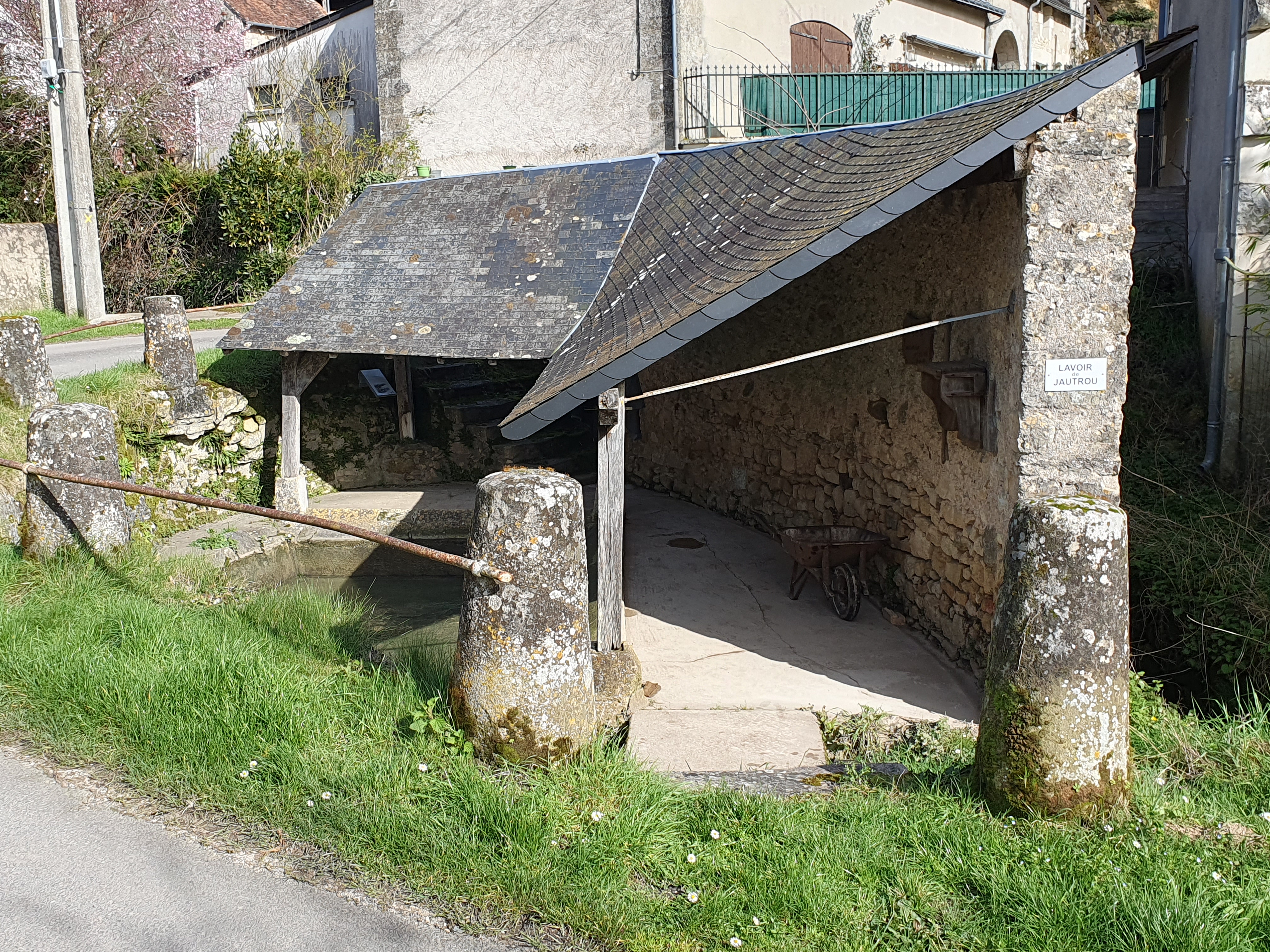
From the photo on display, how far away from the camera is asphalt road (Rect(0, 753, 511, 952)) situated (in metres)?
2.85

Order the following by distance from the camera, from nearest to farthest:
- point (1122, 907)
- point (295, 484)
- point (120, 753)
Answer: point (1122, 907) < point (120, 753) < point (295, 484)

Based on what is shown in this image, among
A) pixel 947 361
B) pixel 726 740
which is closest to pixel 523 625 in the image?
pixel 726 740

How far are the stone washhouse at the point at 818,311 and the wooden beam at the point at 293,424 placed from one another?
0.03 metres

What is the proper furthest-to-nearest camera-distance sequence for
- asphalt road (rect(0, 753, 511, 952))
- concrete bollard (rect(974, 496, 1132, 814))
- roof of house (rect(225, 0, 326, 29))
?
roof of house (rect(225, 0, 326, 29)) → concrete bollard (rect(974, 496, 1132, 814)) → asphalt road (rect(0, 753, 511, 952))

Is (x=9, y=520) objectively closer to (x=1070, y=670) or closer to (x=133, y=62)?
(x=1070, y=670)

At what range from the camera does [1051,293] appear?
5.19m

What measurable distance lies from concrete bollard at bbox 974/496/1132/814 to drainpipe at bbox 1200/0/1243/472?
5356 mm

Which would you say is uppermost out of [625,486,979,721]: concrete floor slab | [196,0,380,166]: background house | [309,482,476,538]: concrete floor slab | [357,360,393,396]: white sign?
[196,0,380,166]: background house

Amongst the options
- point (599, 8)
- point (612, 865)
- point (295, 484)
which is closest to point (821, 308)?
point (295, 484)

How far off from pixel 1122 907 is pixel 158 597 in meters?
4.65

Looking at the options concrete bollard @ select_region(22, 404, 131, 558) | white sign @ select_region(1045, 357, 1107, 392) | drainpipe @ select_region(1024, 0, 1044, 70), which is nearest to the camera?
white sign @ select_region(1045, 357, 1107, 392)

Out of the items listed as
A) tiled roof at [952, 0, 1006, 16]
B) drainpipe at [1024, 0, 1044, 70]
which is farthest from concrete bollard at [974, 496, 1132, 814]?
drainpipe at [1024, 0, 1044, 70]

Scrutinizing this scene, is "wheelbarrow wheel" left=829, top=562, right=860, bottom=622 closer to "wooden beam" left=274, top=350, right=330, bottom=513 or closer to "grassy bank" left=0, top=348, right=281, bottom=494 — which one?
"wooden beam" left=274, top=350, right=330, bottom=513

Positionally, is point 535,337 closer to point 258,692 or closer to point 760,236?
point 760,236
